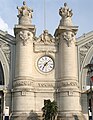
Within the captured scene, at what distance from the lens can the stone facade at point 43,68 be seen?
39781mm

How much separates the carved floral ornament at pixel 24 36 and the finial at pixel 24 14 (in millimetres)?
1795

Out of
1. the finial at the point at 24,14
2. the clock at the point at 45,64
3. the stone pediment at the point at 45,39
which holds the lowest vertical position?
the clock at the point at 45,64

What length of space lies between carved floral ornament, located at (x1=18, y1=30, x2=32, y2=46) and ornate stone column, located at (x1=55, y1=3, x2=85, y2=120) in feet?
14.9

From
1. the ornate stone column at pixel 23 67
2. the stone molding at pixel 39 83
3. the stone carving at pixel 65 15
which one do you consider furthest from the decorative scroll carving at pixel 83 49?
the ornate stone column at pixel 23 67

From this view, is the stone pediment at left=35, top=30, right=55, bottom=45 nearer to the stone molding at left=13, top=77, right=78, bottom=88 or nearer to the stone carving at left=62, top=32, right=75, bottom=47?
the stone carving at left=62, top=32, right=75, bottom=47

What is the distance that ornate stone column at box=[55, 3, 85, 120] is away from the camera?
39812 millimetres

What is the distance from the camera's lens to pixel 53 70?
139ft

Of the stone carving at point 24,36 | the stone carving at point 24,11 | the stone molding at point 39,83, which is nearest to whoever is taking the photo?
the stone molding at point 39,83

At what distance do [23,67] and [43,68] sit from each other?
3.18 meters

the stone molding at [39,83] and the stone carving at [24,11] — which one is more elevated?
the stone carving at [24,11]

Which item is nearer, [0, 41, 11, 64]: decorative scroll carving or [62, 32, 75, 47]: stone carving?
[62, 32, 75, 47]: stone carving

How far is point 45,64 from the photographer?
42344 mm

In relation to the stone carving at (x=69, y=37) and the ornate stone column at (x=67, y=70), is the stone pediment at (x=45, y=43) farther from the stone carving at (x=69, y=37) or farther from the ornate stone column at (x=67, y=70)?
the stone carving at (x=69, y=37)

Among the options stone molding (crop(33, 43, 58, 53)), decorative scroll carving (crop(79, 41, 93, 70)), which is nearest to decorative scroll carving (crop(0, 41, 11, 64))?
stone molding (crop(33, 43, 58, 53))
